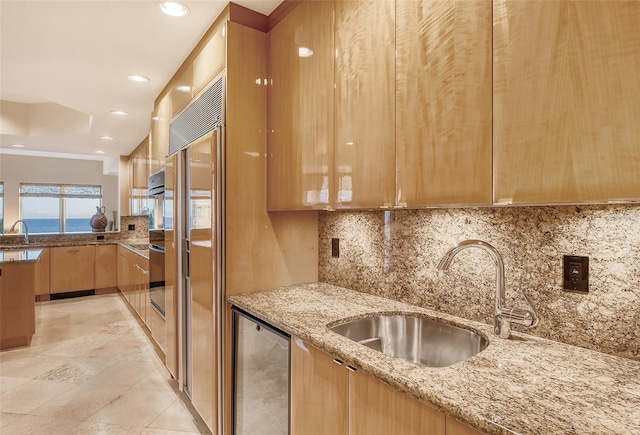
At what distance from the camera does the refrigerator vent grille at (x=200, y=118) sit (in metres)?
1.91

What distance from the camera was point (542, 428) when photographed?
2.24 ft

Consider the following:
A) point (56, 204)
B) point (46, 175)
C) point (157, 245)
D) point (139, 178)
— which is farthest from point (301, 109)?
point (56, 204)

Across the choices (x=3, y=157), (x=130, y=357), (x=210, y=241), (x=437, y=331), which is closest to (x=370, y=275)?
(x=437, y=331)

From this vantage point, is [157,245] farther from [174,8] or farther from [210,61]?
[174,8]

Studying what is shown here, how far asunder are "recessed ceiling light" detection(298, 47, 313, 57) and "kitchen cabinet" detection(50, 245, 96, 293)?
5.71 meters

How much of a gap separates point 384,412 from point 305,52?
1.62m

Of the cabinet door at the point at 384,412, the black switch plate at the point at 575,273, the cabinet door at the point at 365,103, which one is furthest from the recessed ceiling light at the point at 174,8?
the black switch plate at the point at 575,273

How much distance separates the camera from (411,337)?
1497 millimetres

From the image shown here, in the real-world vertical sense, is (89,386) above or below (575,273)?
below

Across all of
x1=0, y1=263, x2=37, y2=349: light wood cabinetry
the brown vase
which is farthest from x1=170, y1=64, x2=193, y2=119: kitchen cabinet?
the brown vase

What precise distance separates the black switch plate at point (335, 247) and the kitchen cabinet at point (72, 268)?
5410 millimetres

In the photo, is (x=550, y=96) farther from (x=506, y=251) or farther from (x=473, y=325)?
(x=473, y=325)

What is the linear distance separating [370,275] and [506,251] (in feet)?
2.47

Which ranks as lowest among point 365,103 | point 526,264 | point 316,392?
point 316,392
